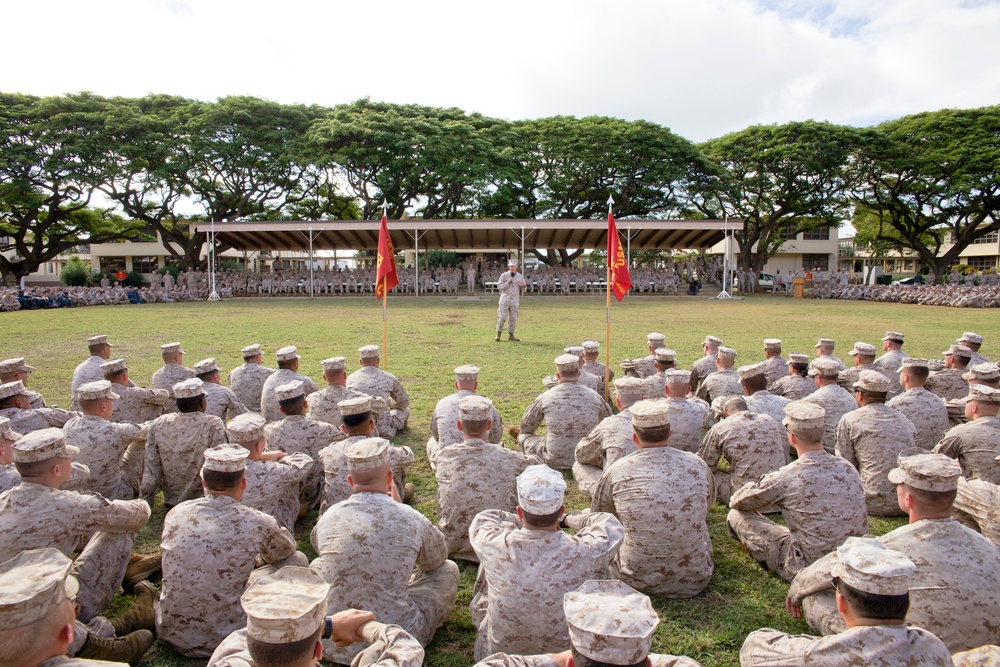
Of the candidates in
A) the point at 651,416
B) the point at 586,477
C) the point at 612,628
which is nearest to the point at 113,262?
the point at 586,477

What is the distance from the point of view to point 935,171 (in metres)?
31.2

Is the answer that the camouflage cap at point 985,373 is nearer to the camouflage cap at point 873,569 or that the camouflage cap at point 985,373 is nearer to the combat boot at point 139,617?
the camouflage cap at point 873,569

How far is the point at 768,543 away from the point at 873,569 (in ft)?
6.41

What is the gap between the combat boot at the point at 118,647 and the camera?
8.94 feet

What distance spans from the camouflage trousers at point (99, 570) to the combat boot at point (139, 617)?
0.17 metres

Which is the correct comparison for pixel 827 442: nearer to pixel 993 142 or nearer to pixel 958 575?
pixel 958 575

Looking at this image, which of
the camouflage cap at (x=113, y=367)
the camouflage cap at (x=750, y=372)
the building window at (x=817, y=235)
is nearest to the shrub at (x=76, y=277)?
the camouflage cap at (x=113, y=367)

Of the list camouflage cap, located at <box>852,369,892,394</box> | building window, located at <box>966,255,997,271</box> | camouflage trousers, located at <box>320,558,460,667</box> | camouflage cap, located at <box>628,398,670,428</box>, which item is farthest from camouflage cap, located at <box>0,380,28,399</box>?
building window, located at <box>966,255,997,271</box>

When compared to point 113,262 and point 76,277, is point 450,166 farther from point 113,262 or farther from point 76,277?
point 113,262

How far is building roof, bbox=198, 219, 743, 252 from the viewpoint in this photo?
26.8 metres

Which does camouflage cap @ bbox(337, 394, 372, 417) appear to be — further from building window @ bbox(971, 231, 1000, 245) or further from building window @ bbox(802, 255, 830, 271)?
building window @ bbox(971, 231, 1000, 245)

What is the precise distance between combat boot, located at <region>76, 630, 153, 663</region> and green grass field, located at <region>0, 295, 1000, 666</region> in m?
0.13

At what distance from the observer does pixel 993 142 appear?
29891 millimetres

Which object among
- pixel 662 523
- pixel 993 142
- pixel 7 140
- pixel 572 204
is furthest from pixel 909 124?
pixel 7 140
